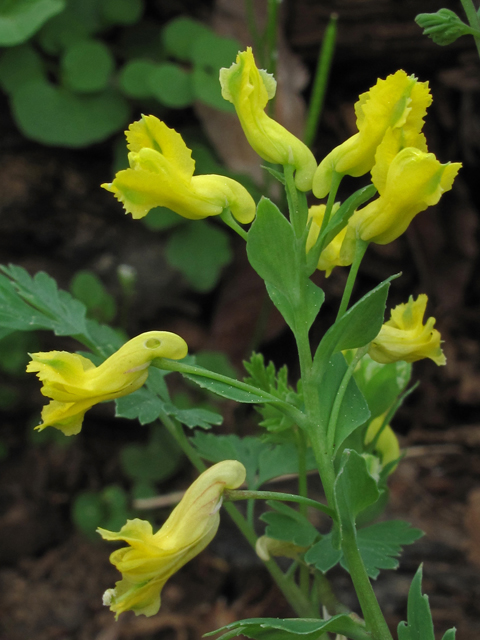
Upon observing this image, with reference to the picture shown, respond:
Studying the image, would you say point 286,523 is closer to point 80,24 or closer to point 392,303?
point 392,303

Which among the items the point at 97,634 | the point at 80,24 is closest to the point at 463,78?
the point at 80,24

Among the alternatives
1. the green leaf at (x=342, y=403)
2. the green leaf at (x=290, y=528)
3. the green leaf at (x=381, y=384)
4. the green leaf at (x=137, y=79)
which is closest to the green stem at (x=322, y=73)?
the green leaf at (x=137, y=79)

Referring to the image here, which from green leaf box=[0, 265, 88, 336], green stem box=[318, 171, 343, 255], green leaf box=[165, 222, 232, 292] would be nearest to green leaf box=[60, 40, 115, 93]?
green leaf box=[165, 222, 232, 292]

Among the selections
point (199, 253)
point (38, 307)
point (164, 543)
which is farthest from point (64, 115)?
point (164, 543)

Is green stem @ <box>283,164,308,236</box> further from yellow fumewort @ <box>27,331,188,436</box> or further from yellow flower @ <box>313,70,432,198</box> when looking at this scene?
yellow fumewort @ <box>27,331,188,436</box>

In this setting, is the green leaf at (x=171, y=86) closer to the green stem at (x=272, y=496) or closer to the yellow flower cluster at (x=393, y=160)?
the yellow flower cluster at (x=393, y=160)
